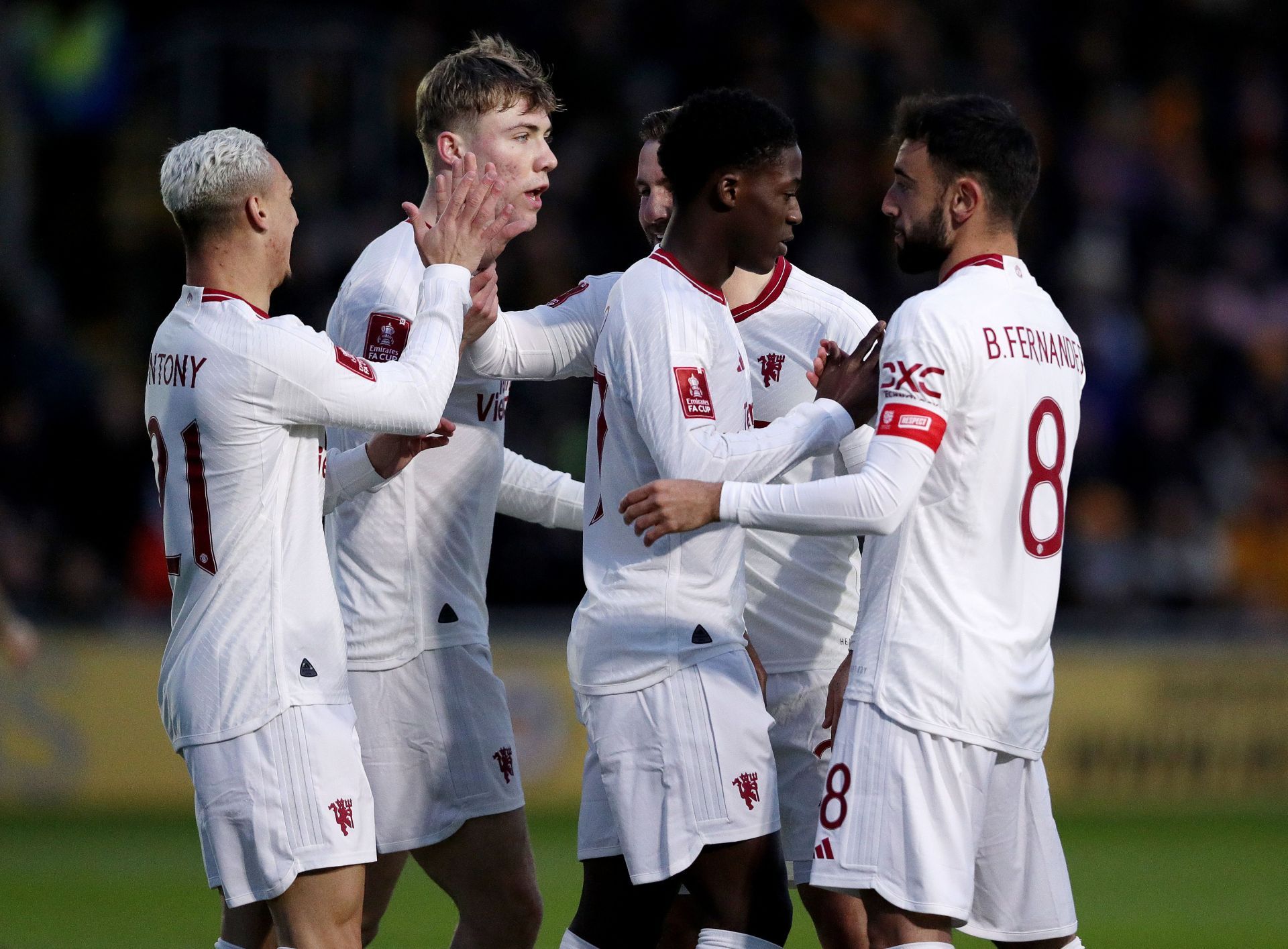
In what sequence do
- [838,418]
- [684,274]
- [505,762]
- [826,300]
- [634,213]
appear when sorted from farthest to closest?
[634,213]
[826,300]
[505,762]
[684,274]
[838,418]

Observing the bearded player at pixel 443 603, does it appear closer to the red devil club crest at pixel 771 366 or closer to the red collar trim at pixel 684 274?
the red collar trim at pixel 684 274

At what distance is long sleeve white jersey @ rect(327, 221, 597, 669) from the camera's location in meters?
4.74

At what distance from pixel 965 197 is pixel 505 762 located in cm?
199

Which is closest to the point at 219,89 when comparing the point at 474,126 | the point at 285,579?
the point at 474,126

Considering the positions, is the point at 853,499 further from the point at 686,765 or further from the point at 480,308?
the point at 480,308

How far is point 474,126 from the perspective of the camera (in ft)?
15.9

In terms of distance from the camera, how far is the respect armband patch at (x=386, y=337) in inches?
183

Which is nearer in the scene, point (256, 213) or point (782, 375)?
point (256, 213)

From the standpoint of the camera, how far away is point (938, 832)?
12.6 feet

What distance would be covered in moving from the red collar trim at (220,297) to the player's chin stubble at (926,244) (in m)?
1.52

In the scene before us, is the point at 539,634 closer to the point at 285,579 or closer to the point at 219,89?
the point at 219,89

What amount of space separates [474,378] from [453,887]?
4.62 feet

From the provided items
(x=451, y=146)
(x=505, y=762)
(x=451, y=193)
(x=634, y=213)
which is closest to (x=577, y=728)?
(x=634, y=213)

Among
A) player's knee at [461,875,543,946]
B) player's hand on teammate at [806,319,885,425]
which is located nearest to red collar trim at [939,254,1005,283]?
player's hand on teammate at [806,319,885,425]
